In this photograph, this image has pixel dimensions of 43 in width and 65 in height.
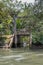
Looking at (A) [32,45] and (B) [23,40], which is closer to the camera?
(A) [32,45]

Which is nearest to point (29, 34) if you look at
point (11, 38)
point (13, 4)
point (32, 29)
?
point (32, 29)

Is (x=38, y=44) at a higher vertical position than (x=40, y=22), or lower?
lower

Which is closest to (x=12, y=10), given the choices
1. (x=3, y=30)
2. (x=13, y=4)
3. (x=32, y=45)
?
(x=13, y=4)

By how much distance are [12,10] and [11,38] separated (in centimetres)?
343

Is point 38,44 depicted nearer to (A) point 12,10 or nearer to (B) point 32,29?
(B) point 32,29

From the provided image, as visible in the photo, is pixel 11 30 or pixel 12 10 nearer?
pixel 12 10

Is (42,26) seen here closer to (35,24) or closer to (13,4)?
(35,24)

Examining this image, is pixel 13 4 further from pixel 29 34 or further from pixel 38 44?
pixel 38 44

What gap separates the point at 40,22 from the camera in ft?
84.5

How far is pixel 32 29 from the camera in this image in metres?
27.1

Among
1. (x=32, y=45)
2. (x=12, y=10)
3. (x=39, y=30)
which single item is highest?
(x=12, y=10)

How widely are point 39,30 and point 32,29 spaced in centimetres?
103

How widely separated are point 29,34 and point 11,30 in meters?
3.21

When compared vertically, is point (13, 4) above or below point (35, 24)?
above
